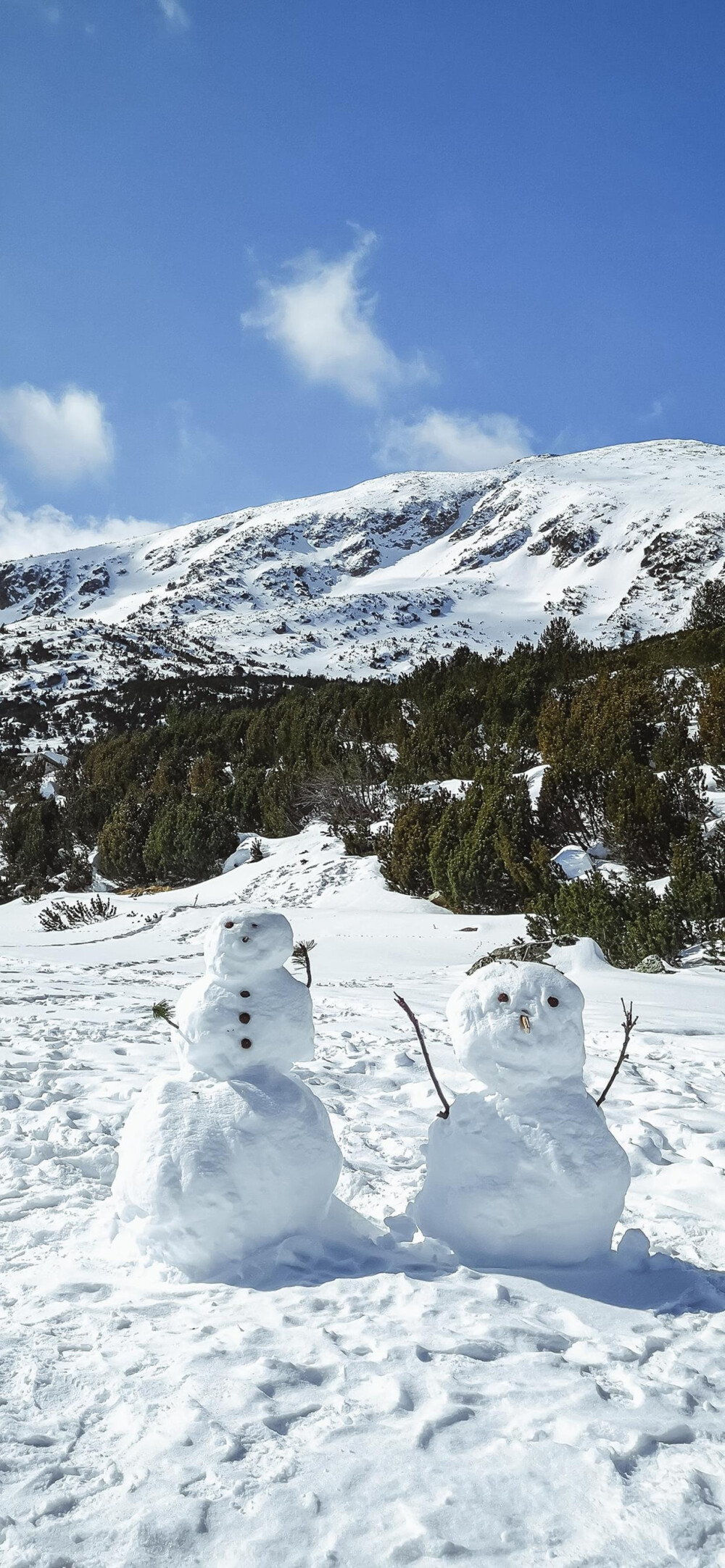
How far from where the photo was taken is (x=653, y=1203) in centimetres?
301

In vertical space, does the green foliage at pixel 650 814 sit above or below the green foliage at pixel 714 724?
below

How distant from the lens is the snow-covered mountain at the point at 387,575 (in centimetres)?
4509

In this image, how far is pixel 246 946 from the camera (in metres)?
2.55

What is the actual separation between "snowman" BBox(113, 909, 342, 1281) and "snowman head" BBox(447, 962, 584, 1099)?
55cm

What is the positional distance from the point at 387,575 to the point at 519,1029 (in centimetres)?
7333

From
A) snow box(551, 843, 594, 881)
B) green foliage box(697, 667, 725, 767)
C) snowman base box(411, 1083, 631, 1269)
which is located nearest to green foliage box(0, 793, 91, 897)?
snow box(551, 843, 594, 881)

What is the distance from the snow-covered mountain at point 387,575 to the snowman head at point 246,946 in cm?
3514

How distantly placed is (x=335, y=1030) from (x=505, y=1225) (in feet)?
10.9

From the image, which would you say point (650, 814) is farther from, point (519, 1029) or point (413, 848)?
point (519, 1029)

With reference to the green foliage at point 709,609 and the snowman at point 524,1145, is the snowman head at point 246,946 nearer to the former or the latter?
the snowman at point 524,1145

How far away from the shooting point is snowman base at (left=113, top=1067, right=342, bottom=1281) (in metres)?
2.34

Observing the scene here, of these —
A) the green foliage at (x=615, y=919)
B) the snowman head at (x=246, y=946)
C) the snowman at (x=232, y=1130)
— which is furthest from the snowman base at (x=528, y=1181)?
the green foliage at (x=615, y=919)

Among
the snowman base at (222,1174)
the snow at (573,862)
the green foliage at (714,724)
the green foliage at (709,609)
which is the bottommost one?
the snowman base at (222,1174)

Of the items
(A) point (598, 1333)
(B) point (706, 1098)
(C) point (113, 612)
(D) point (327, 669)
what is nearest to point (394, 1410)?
(A) point (598, 1333)
